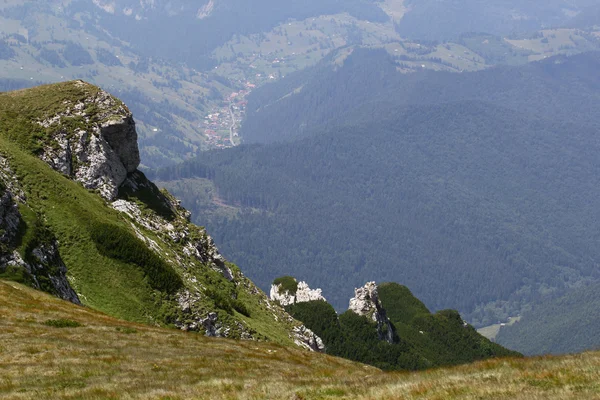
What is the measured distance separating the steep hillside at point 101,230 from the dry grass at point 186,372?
9894 millimetres

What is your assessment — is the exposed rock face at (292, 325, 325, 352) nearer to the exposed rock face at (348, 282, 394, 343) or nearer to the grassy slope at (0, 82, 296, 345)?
Answer: the grassy slope at (0, 82, 296, 345)

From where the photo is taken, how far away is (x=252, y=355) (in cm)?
4688

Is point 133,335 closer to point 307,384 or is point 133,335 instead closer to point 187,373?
point 187,373

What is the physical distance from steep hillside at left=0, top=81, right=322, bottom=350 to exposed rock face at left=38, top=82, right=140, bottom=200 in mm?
118

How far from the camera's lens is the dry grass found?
28016 mm

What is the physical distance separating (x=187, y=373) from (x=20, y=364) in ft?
26.6

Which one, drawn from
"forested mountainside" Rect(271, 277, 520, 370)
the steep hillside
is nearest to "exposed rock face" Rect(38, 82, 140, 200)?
the steep hillside

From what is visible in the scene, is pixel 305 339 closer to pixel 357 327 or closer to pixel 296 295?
pixel 357 327

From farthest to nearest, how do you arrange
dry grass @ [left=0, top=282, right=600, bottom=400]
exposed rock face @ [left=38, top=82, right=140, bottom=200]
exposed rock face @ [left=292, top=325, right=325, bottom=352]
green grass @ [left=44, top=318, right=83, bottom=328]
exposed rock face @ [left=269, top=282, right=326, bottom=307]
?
1. exposed rock face @ [left=269, top=282, right=326, bottom=307]
2. exposed rock face @ [left=292, top=325, right=325, bottom=352]
3. exposed rock face @ [left=38, top=82, right=140, bottom=200]
4. green grass @ [left=44, top=318, right=83, bottom=328]
5. dry grass @ [left=0, top=282, right=600, bottom=400]

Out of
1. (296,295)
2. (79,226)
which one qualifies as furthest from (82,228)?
(296,295)

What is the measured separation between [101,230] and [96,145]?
59.9 feet

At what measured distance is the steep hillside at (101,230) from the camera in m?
59.5

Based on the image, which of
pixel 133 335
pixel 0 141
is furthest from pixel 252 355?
pixel 0 141


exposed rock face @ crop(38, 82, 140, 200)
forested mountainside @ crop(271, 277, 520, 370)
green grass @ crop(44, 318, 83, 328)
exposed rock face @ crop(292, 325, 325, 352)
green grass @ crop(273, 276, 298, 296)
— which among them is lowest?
forested mountainside @ crop(271, 277, 520, 370)
